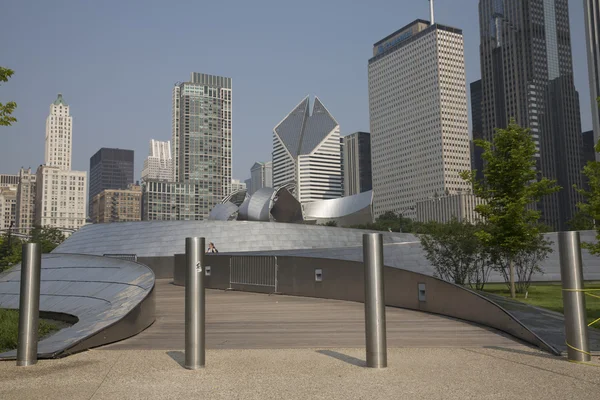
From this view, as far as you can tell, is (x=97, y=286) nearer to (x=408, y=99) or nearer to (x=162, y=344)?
(x=162, y=344)

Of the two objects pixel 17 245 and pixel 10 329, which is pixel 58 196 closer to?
pixel 17 245

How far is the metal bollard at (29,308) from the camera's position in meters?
6.30

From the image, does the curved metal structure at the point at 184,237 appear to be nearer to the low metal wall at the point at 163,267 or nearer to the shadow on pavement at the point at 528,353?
the low metal wall at the point at 163,267

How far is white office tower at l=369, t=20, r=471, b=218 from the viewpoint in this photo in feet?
563

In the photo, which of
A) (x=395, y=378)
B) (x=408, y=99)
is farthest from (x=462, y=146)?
(x=395, y=378)

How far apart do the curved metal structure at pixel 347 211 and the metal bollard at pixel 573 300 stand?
6625 cm

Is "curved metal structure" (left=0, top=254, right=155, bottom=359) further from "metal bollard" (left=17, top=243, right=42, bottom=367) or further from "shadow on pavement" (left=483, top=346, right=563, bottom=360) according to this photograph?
"shadow on pavement" (left=483, top=346, right=563, bottom=360)

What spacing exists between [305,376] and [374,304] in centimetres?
117

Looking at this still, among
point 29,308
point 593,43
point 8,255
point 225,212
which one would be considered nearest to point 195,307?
point 29,308

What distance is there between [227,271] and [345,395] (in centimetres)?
1429

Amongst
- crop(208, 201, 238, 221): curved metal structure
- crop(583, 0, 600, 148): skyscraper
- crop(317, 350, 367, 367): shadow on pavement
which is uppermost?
crop(583, 0, 600, 148): skyscraper

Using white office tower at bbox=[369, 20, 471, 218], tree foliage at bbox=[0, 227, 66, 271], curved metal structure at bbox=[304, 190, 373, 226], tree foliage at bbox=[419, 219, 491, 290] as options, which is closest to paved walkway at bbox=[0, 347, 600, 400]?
tree foliage at bbox=[419, 219, 491, 290]

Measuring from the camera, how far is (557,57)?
186 m

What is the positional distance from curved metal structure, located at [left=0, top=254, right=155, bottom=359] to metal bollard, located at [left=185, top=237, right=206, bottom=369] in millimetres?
1798
